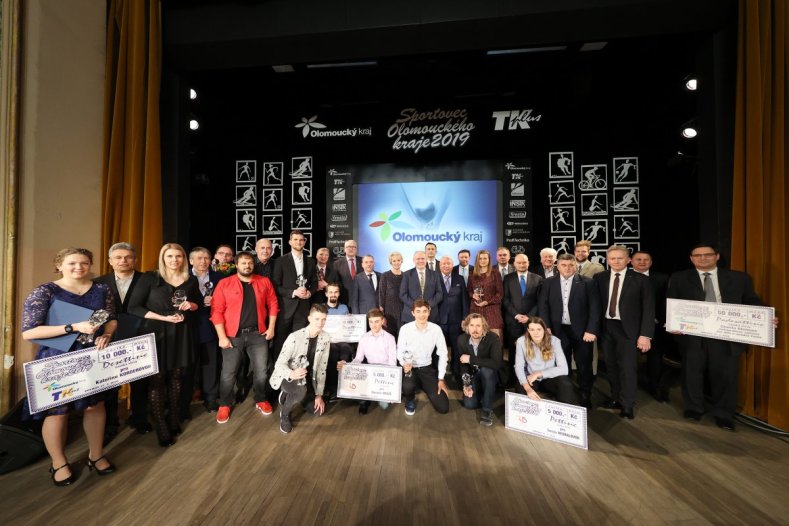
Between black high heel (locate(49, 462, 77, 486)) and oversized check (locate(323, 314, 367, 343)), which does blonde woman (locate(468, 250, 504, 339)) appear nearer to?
oversized check (locate(323, 314, 367, 343))

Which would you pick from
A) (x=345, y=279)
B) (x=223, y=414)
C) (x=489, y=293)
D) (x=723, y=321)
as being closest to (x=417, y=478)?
(x=223, y=414)

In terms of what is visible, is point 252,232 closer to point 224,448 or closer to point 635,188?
point 224,448

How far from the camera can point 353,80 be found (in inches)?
209

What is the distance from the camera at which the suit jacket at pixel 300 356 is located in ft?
8.99

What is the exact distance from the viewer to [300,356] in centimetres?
283

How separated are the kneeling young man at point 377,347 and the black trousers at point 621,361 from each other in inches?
81.7

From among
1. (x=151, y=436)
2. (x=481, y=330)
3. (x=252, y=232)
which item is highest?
(x=252, y=232)

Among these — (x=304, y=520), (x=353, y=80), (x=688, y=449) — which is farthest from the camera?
(x=353, y=80)

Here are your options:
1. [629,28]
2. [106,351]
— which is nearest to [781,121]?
[629,28]

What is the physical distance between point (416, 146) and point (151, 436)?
17.0ft

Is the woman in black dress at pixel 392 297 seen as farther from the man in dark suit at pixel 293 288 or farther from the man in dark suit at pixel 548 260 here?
the man in dark suit at pixel 548 260

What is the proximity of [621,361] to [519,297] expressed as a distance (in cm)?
109

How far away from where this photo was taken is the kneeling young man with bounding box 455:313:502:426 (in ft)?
9.57

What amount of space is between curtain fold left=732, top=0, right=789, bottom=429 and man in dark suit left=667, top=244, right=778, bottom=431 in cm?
34
